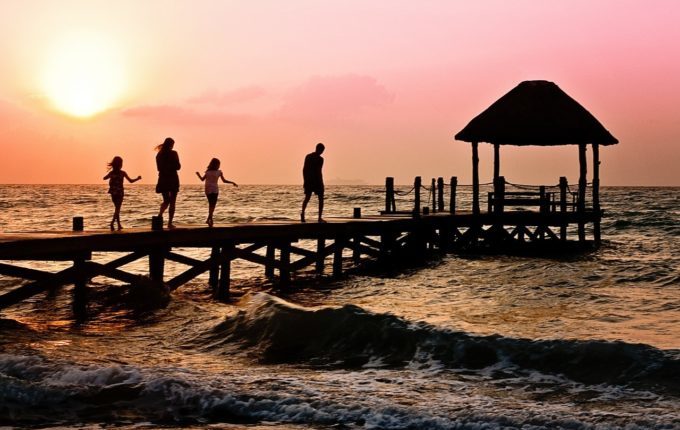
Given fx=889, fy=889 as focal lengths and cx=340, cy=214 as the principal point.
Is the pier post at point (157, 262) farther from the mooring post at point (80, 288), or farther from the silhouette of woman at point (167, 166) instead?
the mooring post at point (80, 288)

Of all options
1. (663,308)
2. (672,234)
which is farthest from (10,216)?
(663,308)

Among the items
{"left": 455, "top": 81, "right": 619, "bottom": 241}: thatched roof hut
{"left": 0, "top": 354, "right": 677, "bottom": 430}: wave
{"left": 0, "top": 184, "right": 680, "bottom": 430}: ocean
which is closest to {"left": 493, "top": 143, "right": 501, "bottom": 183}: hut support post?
{"left": 455, "top": 81, "right": 619, "bottom": 241}: thatched roof hut

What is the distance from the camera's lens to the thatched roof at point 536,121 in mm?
26938

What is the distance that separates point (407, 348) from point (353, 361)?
885mm

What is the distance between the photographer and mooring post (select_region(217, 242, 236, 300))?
17.9 meters

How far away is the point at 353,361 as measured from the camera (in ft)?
36.8

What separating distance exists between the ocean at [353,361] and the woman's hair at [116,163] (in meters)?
2.49

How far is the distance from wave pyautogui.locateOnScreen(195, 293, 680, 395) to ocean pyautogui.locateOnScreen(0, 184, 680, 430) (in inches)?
1.1

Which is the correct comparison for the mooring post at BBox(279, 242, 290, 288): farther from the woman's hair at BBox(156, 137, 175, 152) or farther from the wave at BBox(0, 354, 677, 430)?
the wave at BBox(0, 354, 677, 430)

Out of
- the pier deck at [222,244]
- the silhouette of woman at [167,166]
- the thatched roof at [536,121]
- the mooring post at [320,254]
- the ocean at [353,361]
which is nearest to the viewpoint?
the ocean at [353,361]

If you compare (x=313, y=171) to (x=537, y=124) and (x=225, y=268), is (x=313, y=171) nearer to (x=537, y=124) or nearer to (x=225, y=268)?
(x=225, y=268)

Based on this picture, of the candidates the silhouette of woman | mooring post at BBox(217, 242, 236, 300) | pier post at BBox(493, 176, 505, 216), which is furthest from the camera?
pier post at BBox(493, 176, 505, 216)

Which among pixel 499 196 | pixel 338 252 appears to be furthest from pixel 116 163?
pixel 499 196

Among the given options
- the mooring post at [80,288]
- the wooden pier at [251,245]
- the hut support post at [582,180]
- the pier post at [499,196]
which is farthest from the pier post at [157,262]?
the hut support post at [582,180]
